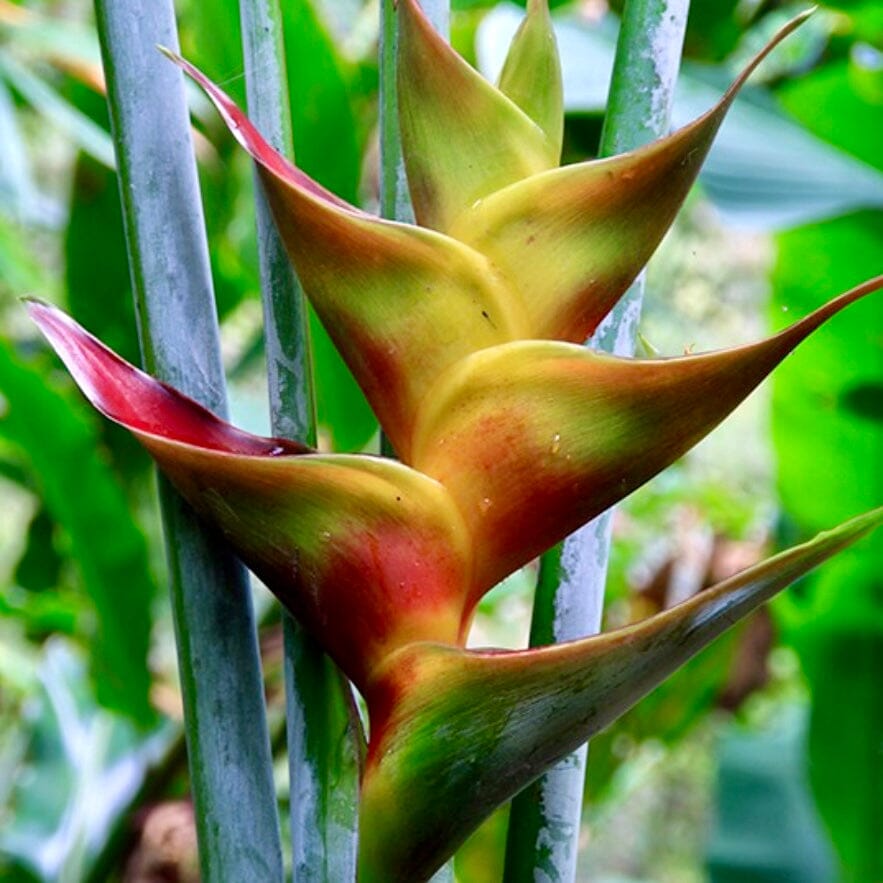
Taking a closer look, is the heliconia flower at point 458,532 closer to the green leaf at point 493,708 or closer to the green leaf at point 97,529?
the green leaf at point 493,708

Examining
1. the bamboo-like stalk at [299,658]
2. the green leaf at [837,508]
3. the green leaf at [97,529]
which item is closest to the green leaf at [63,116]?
the green leaf at [97,529]

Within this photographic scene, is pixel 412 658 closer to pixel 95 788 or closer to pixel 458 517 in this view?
pixel 458 517

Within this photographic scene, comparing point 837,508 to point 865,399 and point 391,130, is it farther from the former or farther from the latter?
point 391,130

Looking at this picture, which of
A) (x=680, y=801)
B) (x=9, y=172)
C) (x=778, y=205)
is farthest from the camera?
(x=680, y=801)

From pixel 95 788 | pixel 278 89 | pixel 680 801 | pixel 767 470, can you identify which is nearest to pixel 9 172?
pixel 95 788

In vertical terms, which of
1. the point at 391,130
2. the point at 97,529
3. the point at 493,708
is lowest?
the point at 493,708

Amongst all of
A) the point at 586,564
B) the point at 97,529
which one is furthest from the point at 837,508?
the point at 586,564
